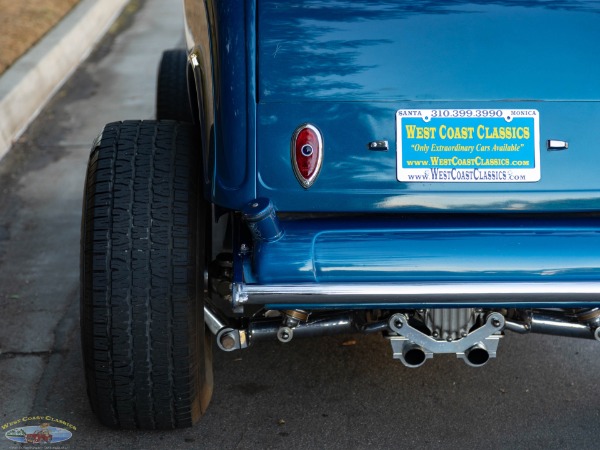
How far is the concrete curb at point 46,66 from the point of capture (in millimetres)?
7824

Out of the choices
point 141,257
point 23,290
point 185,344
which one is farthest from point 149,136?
point 23,290

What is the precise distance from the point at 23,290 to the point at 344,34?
264 centimetres

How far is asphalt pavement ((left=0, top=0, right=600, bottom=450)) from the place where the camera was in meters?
3.55

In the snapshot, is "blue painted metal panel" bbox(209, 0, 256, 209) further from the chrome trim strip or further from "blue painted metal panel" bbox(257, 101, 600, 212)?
the chrome trim strip

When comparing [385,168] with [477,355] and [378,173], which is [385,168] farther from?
[477,355]

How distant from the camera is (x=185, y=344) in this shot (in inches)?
129

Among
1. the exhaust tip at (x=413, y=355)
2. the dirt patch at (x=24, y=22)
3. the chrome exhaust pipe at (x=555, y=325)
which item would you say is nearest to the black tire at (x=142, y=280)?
the exhaust tip at (x=413, y=355)

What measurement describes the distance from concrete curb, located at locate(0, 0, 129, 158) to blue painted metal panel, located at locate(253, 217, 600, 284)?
4946mm

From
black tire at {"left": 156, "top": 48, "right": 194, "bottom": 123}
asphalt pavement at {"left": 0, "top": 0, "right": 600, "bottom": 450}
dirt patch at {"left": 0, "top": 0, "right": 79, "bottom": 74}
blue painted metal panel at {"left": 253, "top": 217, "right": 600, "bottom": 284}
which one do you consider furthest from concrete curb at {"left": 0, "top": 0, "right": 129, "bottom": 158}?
blue painted metal panel at {"left": 253, "top": 217, "right": 600, "bottom": 284}

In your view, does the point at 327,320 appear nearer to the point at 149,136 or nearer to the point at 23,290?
the point at 149,136

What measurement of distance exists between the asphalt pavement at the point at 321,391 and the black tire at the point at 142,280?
281 mm

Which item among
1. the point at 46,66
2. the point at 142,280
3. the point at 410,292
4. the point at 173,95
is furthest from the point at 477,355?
the point at 46,66

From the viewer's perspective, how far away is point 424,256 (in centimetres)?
302

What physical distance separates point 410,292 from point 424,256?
5.1 inches
